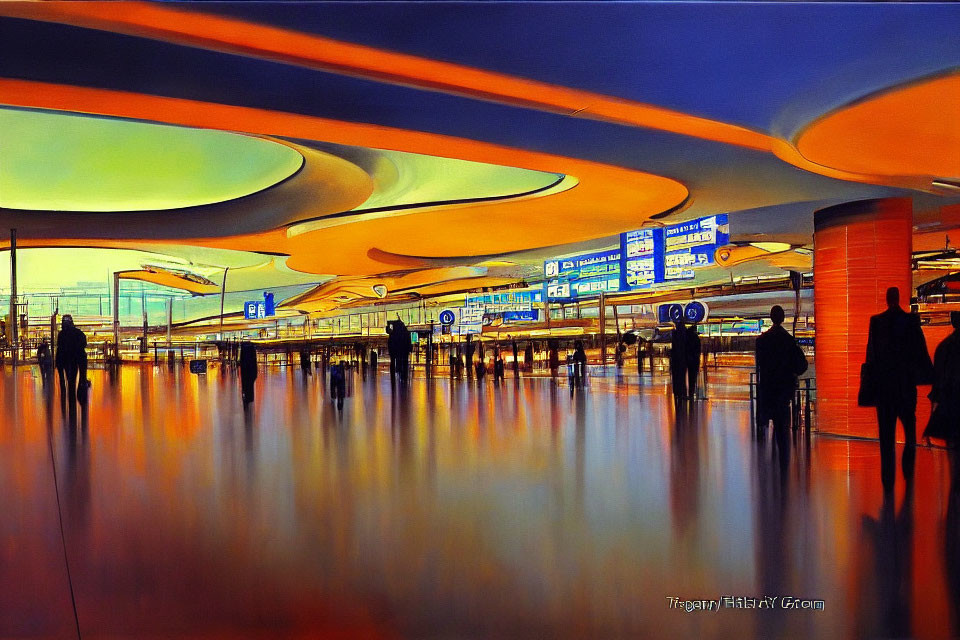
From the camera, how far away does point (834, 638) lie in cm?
401

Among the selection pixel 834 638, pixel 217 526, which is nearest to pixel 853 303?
pixel 834 638

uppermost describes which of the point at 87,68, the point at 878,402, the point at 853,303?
the point at 87,68

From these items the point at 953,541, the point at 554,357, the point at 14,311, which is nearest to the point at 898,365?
the point at 953,541

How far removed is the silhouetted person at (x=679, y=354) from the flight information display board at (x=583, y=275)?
66 cm

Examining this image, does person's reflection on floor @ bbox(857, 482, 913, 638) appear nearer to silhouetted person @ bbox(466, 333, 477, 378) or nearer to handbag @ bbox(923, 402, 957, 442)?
handbag @ bbox(923, 402, 957, 442)

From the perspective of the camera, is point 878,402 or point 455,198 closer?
point 878,402

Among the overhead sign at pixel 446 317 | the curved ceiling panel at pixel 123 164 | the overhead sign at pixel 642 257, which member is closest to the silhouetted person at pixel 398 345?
the overhead sign at pixel 446 317

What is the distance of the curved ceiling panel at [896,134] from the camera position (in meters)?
4.84

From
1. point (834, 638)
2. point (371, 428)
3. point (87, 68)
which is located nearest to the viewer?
point (834, 638)

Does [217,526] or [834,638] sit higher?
[217,526]

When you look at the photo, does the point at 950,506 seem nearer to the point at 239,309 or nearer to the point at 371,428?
the point at 239,309

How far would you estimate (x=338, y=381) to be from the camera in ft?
21.2

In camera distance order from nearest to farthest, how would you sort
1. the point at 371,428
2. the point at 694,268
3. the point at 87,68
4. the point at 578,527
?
the point at 87,68 < the point at 578,527 < the point at 694,268 < the point at 371,428

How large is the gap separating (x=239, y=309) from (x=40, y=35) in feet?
7.69
